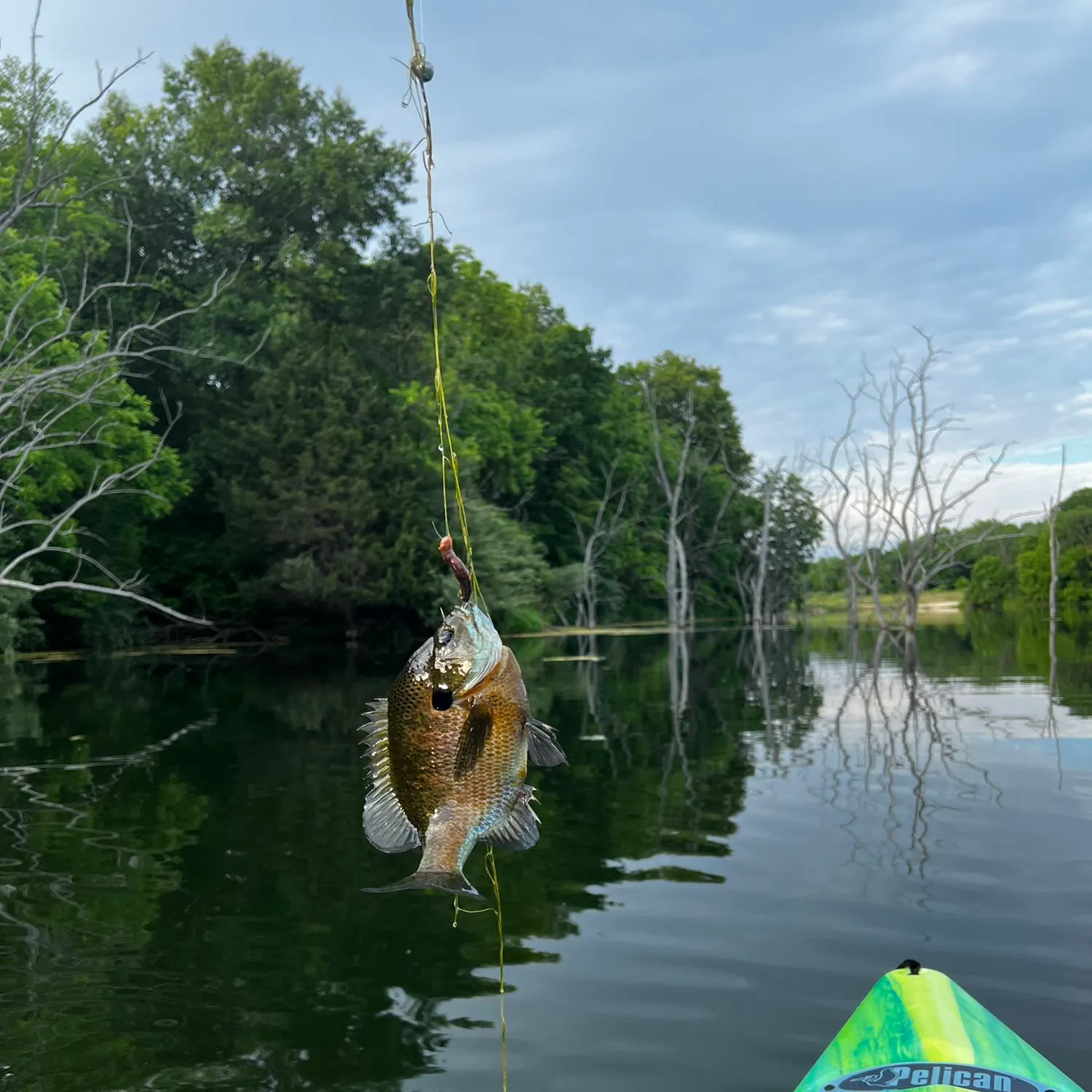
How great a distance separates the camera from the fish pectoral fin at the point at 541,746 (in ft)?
8.70

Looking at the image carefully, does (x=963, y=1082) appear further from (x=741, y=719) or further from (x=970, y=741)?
(x=741, y=719)

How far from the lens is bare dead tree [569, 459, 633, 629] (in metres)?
57.4

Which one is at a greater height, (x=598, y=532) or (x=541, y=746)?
(x=598, y=532)

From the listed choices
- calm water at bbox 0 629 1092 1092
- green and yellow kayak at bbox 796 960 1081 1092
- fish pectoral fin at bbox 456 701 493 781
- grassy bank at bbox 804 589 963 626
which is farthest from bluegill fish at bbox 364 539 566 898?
grassy bank at bbox 804 589 963 626

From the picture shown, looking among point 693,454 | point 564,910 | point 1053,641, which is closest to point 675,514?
point 693,454

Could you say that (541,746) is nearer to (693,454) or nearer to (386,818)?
(386,818)

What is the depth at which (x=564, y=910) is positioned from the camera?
28.8 feet

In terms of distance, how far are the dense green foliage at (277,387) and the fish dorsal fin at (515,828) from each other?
101 ft

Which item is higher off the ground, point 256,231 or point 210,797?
point 256,231

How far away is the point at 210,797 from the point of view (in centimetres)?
1309

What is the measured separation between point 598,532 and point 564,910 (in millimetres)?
48027

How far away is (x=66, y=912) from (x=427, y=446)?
34.9m

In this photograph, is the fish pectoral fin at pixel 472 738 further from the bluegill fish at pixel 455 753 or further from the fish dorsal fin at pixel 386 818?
the fish dorsal fin at pixel 386 818

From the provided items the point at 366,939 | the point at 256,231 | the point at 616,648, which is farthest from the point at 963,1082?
the point at 256,231
